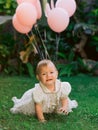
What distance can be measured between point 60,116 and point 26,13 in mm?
1092

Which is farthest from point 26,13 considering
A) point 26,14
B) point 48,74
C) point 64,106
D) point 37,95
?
point 64,106

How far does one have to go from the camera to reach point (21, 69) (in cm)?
720

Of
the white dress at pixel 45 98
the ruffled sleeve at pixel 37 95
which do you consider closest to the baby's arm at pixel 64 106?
the white dress at pixel 45 98

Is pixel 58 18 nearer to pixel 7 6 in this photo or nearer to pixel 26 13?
pixel 26 13

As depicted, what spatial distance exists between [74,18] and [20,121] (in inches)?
127

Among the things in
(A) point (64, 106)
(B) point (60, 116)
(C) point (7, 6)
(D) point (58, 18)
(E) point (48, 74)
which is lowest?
(B) point (60, 116)

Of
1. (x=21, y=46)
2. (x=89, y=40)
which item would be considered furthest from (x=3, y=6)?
(x=89, y=40)

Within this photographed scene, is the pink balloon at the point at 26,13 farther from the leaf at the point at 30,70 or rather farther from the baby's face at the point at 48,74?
the leaf at the point at 30,70

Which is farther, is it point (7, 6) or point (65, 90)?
point (7, 6)

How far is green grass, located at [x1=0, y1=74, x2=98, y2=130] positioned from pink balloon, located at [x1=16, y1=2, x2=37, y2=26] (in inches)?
38.2

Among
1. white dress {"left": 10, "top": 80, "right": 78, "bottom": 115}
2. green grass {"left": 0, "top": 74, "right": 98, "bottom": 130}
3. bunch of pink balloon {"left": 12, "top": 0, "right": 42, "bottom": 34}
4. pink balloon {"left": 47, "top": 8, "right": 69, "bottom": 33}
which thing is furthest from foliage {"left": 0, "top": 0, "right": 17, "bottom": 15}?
white dress {"left": 10, "top": 80, "right": 78, "bottom": 115}

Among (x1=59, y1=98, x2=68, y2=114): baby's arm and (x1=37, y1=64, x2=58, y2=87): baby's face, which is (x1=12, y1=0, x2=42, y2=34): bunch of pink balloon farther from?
(x1=59, y1=98, x2=68, y2=114): baby's arm

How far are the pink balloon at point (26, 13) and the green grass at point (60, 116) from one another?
0.97m

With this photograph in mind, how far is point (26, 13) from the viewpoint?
4.55 m
